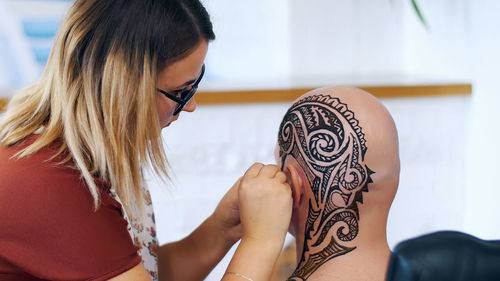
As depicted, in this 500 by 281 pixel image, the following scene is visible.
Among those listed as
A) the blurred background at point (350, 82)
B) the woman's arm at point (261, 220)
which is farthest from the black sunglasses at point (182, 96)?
the blurred background at point (350, 82)

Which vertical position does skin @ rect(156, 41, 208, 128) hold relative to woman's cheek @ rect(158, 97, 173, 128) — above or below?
above

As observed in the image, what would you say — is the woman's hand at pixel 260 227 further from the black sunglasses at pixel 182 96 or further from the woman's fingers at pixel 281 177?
the black sunglasses at pixel 182 96

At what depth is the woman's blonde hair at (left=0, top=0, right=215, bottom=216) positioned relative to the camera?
94 centimetres

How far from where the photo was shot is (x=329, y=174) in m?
1.05

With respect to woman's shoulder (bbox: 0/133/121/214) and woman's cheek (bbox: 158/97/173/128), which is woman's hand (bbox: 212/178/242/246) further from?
woman's shoulder (bbox: 0/133/121/214)

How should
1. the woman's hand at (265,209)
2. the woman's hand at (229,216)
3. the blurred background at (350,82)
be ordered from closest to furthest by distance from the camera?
the woman's hand at (265,209) → the woman's hand at (229,216) → the blurred background at (350,82)

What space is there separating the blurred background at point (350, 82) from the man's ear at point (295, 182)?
899mm

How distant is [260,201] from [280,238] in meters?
0.08

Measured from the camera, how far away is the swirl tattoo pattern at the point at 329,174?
3.39 ft

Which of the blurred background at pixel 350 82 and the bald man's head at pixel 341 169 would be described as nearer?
the bald man's head at pixel 341 169

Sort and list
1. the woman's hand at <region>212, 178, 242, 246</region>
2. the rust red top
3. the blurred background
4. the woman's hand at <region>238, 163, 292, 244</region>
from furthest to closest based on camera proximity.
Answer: the blurred background < the woman's hand at <region>212, 178, 242, 246</region> < the woman's hand at <region>238, 163, 292, 244</region> < the rust red top

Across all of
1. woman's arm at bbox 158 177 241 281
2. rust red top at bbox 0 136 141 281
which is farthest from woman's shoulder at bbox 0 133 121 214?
woman's arm at bbox 158 177 241 281

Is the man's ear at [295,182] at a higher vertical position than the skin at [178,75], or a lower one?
lower

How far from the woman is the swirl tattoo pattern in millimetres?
96
